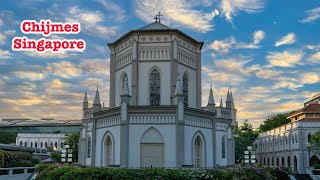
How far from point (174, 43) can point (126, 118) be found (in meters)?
9.99

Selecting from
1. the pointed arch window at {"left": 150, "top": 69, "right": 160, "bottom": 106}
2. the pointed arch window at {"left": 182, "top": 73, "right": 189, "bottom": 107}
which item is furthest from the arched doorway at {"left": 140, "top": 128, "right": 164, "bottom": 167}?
the pointed arch window at {"left": 182, "top": 73, "right": 189, "bottom": 107}

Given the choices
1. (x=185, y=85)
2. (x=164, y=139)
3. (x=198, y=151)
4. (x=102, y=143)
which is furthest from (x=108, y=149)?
(x=185, y=85)

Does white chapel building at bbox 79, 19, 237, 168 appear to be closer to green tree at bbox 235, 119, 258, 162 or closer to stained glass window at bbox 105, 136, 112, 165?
stained glass window at bbox 105, 136, 112, 165

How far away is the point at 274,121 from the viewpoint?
91.9 metres

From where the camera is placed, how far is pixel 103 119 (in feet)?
116

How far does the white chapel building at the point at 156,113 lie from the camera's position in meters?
32.5

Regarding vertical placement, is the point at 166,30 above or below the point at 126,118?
above

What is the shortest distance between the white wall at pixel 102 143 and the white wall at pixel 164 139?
1259 millimetres

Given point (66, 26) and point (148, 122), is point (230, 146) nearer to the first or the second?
point (148, 122)

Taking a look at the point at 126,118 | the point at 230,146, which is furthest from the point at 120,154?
the point at 230,146

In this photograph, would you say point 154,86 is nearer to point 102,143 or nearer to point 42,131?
point 102,143

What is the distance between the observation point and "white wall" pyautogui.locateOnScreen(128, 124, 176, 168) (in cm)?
3222

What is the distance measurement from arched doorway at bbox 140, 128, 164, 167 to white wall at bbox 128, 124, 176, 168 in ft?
0.99

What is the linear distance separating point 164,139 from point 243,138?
5126cm
